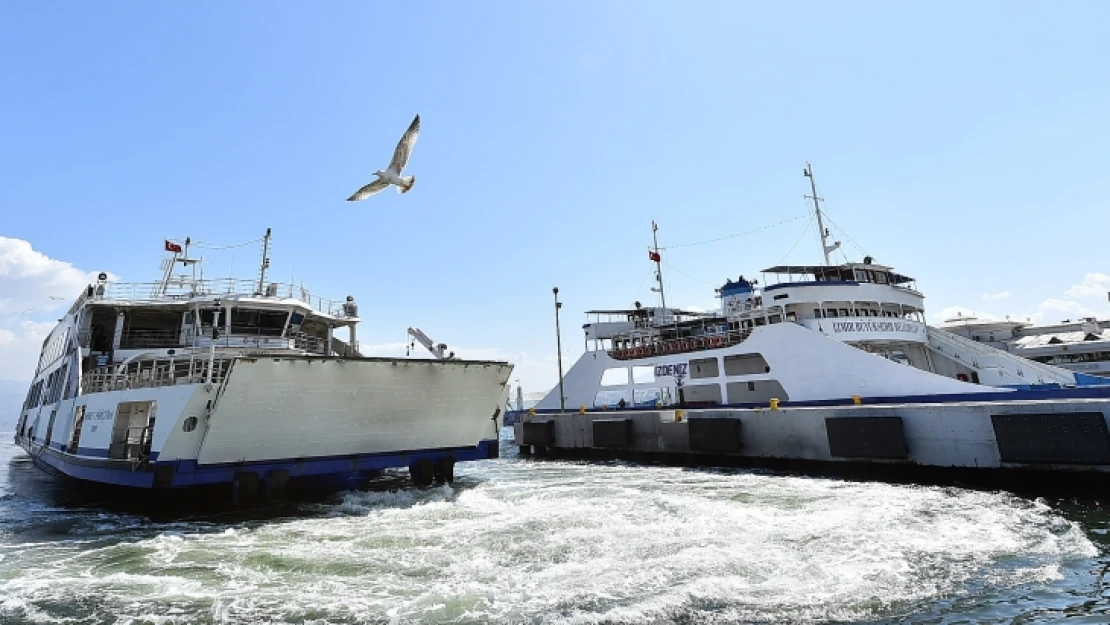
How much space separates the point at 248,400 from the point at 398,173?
20.8ft

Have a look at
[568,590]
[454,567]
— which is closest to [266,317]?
[454,567]

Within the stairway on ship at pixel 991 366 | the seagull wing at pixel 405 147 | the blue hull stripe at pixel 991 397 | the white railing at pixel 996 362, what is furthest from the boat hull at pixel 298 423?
the white railing at pixel 996 362

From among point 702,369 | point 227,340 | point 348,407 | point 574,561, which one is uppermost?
point 227,340

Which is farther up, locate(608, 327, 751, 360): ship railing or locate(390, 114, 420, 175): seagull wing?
locate(390, 114, 420, 175): seagull wing

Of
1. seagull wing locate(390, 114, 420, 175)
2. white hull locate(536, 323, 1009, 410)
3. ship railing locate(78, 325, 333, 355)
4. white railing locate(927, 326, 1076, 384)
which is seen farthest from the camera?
white railing locate(927, 326, 1076, 384)

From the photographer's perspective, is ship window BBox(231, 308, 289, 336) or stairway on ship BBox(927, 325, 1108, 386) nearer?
ship window BBox(231, 308, 289, 336)

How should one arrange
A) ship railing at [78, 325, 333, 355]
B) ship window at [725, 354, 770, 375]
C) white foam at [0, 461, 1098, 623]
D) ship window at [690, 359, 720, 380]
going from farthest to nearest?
ship window at [690, 359, 720, 380] → ship window at [725, 354, 770, 375] → ship railing at [78, 325, 333, 355] → white foam at [0, 461, 1098, 623]

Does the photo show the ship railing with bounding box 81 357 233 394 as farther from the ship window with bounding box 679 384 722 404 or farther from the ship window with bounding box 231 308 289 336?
the ship window with bounding box 679 384 722 404

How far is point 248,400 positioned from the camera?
12383 millimetres

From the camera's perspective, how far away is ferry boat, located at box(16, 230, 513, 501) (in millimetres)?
12422

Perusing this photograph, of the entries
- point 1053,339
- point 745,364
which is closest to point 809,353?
point 745,364

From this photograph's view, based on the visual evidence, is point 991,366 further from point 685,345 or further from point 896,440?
point 685,345

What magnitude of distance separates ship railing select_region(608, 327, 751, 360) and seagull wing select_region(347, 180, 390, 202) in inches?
730

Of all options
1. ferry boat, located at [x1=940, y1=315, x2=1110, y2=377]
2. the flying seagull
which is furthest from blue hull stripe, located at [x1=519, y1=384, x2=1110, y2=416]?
ferry boat, located at [x1=940, y1=315, x2=1110, y2=377]
